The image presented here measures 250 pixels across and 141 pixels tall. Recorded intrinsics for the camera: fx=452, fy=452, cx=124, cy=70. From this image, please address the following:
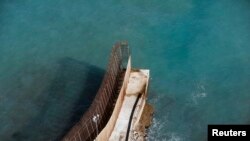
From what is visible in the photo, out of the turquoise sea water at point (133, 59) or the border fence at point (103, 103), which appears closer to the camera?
the border fence at point (103, 103)

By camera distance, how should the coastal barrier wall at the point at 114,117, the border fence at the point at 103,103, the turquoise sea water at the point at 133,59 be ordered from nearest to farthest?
the border fence at the point at 103,103 < the coastal barrier wall at the point at 114,117 < the turquoise sea water at the point at 133,59

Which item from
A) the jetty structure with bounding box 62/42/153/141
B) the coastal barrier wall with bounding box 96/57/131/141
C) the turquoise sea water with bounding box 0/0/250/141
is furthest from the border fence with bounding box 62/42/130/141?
the turquoise sea water with bounding box 0/0/250/141

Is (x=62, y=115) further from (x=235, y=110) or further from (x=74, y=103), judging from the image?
(x=235, y=110)

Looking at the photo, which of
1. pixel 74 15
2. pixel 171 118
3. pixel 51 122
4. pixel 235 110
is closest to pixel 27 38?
pixel 74 15

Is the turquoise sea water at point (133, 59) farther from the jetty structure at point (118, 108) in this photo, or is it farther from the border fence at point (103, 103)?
the border fence at point (103, 103)

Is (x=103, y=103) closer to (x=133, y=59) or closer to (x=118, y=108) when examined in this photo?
(x=118, y=108)

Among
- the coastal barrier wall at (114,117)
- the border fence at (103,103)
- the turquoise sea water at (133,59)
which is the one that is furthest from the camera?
the turquoise sea water at (133,59)

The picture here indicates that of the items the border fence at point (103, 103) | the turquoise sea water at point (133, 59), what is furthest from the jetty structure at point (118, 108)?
the turquoise sea water at point (133, 59)
